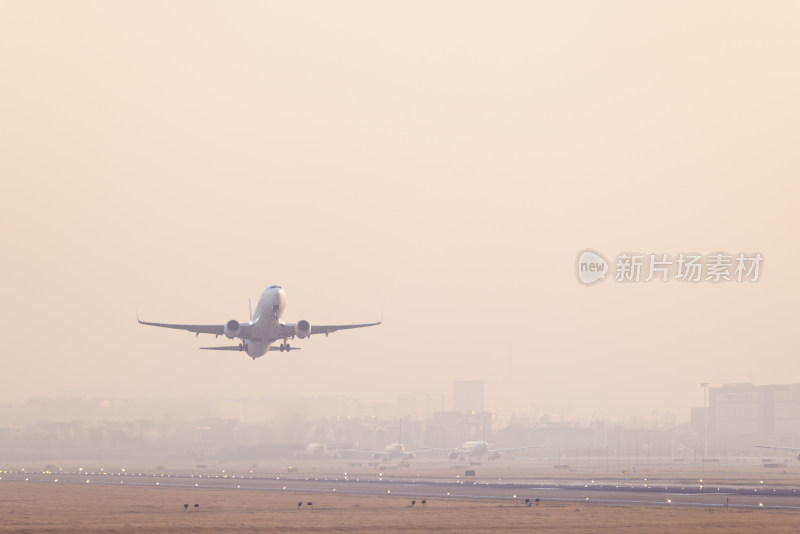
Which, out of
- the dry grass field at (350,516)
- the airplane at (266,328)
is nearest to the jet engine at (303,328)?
the airplane at (266,328)

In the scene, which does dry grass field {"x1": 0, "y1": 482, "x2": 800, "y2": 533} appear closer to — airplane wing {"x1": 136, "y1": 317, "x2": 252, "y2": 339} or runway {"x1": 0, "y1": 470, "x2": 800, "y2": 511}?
runway {"x1": 0, "y1": 470, "x2": 800, "y2": 511}

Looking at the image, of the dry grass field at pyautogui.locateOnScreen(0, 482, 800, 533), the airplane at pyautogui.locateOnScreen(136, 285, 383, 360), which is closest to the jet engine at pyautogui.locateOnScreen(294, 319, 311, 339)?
the airplane at pyautogui.locateOnScreen(136, 285, 383, 360)

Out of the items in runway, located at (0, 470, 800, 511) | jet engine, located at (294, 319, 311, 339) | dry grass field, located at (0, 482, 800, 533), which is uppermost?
jet engine, located at (294, 319, 311, 339)

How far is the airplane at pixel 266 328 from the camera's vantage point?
9494 cm

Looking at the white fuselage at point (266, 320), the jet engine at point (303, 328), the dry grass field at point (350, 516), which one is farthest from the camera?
the jet engine at point (303, 328)

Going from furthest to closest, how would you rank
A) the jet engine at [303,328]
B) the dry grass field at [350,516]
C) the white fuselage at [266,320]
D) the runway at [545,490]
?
the jet engine at [303,328], the white fuselage at [266,320], the runway at [545,490], the dry grass field at [350,516]

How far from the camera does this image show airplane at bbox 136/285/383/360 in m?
94.9

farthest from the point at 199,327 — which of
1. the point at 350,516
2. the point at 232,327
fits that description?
the point at 350,516

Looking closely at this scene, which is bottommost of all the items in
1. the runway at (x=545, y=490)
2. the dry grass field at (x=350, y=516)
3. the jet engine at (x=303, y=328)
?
the dry grass field at (x=350, y=516)

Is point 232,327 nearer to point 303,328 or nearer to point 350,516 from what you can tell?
point 303,328

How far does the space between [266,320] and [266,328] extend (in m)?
1.59

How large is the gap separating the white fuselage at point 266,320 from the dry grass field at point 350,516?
47.2 ft

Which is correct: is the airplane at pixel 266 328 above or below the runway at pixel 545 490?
above

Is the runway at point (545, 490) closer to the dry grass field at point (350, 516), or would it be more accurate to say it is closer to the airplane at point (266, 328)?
the dry grass field at point (350, 516)
